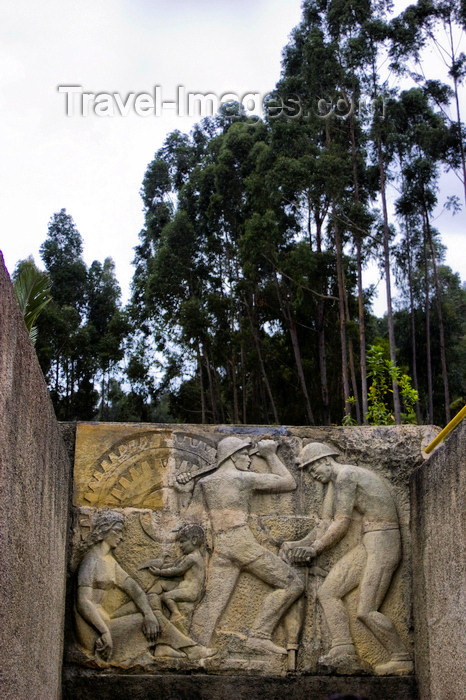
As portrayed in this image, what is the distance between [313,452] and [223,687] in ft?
5.56

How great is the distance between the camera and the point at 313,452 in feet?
21.9

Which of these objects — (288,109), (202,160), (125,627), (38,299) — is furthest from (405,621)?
(202,160)

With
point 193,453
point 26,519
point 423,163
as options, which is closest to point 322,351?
point 423,163

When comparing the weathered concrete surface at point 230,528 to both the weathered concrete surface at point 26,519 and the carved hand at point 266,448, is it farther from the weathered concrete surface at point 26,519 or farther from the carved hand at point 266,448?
the weathered concrete surface at point 26,519

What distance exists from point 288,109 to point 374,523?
17.9 metres

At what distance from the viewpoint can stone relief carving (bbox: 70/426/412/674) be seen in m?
6.22

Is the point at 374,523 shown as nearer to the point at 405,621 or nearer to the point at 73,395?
the point at 405,621

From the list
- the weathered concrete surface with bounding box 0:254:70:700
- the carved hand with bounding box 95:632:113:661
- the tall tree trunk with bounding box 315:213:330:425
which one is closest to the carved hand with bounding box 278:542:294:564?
the carved hand with bounding box 95:632:113:661

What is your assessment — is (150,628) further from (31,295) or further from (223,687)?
(31,295)

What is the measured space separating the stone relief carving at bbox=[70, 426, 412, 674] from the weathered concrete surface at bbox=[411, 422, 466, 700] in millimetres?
287

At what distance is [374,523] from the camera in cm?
652

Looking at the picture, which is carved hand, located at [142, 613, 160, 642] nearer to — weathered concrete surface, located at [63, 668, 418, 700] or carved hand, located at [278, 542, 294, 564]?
weathered concrete surface, located at [63, 668, 418, 700]

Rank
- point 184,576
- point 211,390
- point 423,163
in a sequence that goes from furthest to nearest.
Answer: point 211,390
point 423,163
point 184,576

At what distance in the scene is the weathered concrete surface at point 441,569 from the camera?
5.06 metres
